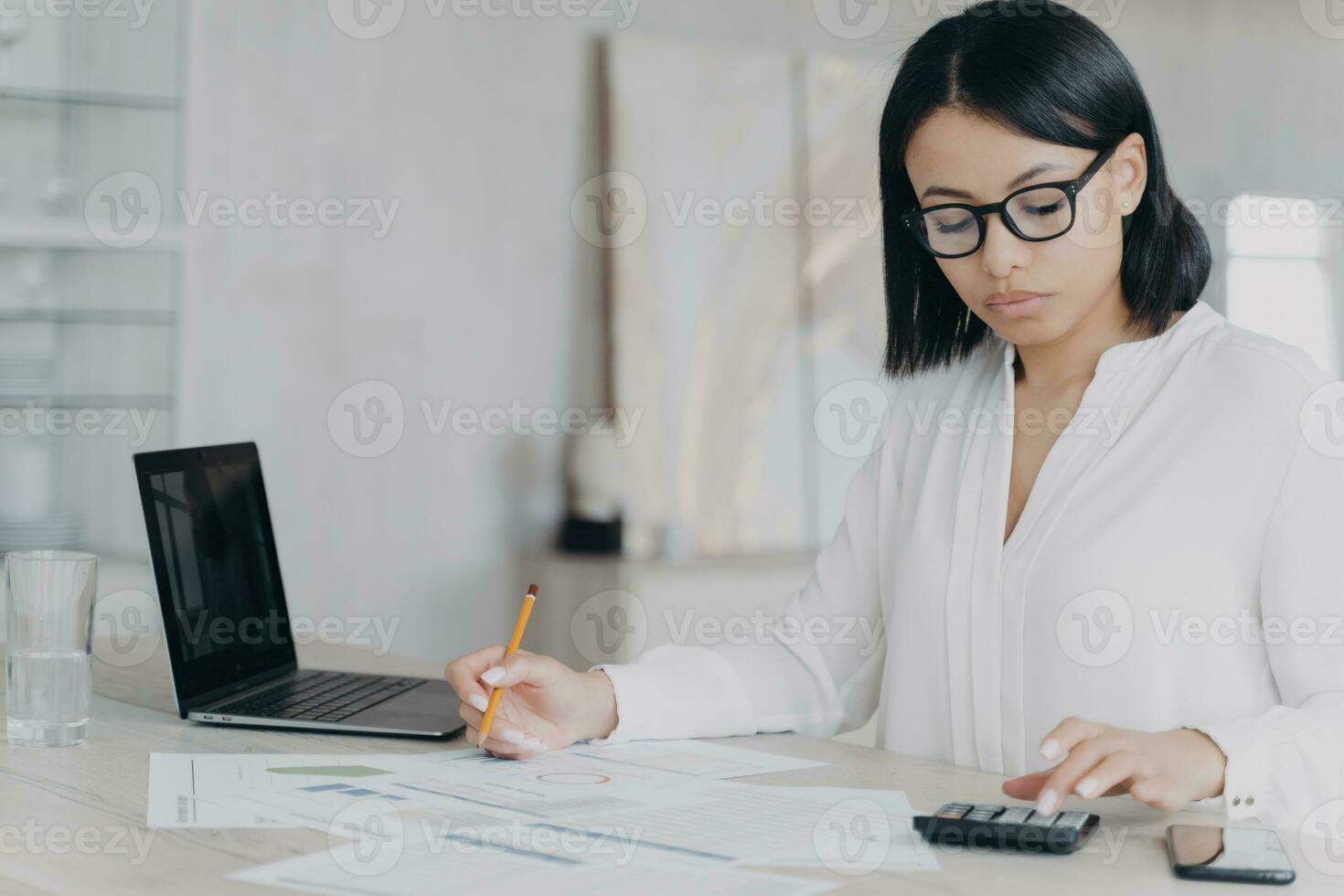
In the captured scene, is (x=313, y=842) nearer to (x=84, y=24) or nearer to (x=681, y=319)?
(x=84, y=24)

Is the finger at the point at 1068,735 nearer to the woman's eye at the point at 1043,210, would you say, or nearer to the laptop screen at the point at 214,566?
the woman's eye at the point at 1043,210

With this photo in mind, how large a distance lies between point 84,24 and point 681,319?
1.62 meters

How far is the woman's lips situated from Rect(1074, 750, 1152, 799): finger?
57cm

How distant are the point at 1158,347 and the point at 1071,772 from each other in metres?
0.66

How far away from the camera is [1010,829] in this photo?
1063 millimetres

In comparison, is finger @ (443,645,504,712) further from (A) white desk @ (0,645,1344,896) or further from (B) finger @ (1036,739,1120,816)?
(B) finger @ (1036,739,1120,816)

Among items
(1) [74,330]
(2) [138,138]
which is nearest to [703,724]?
(1) [74,330]

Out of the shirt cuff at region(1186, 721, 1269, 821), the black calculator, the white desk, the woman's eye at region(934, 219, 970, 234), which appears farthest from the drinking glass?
the shirt cuff at region(1186, 721, 1269, 821)

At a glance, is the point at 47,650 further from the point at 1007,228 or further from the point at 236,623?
the point at 1007,228

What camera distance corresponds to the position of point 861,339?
13.5 ft

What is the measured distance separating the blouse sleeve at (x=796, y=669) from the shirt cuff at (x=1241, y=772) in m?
0.53

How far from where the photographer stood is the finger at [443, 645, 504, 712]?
139 centimetres

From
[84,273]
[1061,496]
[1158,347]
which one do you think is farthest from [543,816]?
[84,273]

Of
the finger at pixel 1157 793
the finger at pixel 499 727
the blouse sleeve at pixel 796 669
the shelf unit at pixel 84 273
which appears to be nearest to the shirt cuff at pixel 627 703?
the blouse sleeve at pixel 796 669
